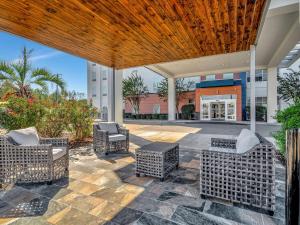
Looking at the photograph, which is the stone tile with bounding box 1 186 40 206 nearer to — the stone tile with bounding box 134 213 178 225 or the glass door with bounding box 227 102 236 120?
the stone tile with bounding box 134 213 178 225

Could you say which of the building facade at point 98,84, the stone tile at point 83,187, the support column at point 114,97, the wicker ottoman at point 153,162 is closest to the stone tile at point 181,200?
the wicker ottoman at point 153,162

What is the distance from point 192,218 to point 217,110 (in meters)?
17.9

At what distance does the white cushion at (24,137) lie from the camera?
318 centimetres

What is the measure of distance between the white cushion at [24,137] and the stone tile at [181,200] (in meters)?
2.50

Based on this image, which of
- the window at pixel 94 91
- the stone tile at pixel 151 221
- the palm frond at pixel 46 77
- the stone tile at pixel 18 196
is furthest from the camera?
the window at pixel 94 91

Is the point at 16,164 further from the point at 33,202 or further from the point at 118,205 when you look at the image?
the point at 118,205

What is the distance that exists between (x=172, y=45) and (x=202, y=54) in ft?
5.06

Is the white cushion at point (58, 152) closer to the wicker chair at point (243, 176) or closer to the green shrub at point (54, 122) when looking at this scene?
the wicker chair at point (243, 176)

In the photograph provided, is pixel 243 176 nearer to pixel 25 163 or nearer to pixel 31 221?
pixel 31 221

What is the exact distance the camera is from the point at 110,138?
16.4ft

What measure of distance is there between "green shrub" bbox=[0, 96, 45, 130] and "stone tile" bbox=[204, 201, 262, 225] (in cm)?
537

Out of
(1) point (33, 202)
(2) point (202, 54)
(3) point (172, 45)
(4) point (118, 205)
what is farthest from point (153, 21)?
(1) point (33, 202)

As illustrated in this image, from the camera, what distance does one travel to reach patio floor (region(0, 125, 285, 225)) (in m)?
2.12

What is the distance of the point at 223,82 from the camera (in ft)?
59.9
